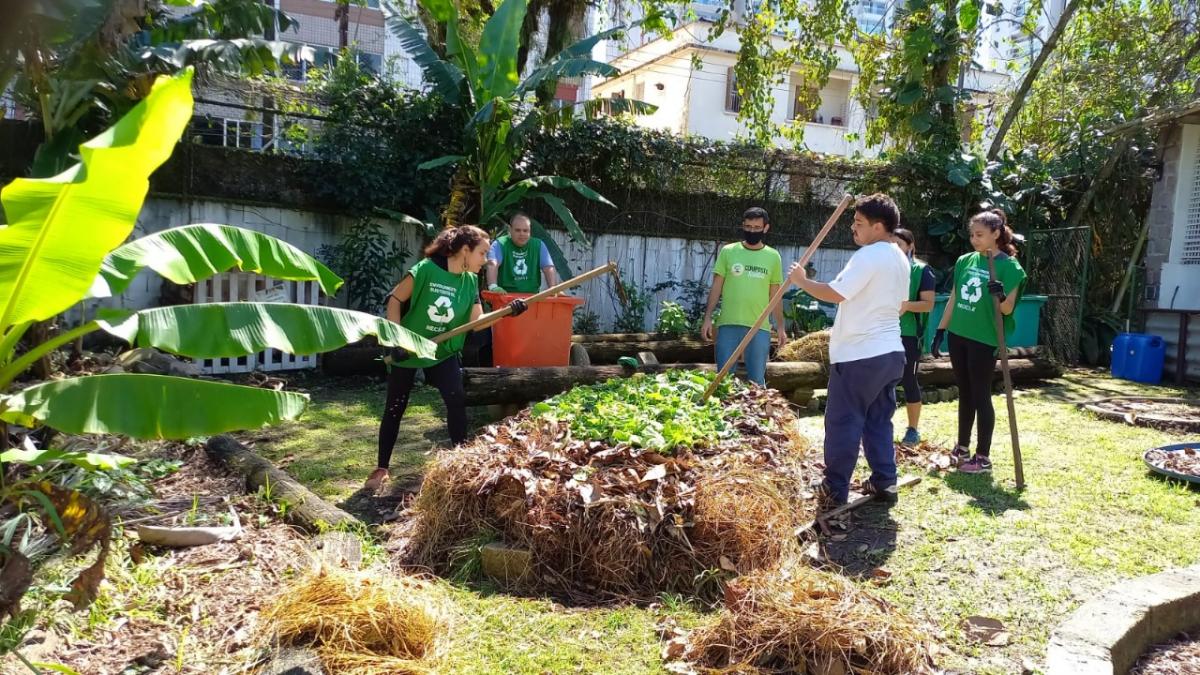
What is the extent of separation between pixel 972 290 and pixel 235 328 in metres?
5.20

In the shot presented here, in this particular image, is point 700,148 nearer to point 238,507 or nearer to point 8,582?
point 238,507

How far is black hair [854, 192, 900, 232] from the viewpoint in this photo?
5117mm

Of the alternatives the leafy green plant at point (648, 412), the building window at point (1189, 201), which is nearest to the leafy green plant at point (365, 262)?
the leafy green plant at point (648, 412)

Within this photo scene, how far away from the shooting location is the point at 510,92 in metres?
10.7

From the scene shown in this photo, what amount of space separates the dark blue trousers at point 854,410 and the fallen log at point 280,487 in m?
2.93

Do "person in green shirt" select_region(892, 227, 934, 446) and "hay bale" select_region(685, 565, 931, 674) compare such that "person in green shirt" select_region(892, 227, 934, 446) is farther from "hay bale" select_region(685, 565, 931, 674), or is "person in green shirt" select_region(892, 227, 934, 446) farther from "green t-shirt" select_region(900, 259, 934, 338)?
"hay bale" select_region(685, 565, 931, 674)

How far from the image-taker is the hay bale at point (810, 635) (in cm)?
318

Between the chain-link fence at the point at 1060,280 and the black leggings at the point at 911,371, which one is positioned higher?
the chain-link fence at the point at 1060,280

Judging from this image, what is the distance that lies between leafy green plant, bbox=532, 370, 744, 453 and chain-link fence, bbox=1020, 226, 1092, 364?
9.52 meters

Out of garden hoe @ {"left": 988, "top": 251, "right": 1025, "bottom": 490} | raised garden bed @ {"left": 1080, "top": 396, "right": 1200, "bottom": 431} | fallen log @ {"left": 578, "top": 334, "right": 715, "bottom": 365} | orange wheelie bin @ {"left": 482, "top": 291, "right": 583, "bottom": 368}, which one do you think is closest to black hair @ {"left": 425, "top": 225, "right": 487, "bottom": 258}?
orange wheelie bin @ {"left": 482, "top": 291, "right": 583, "bottom": 368}

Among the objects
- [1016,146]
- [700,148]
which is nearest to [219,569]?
[700,148]

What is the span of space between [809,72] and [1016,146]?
18.5 ft

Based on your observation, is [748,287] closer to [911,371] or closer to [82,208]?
[911,371]

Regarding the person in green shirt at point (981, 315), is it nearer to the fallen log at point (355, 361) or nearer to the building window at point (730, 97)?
the fallen log at point (355, 361)
